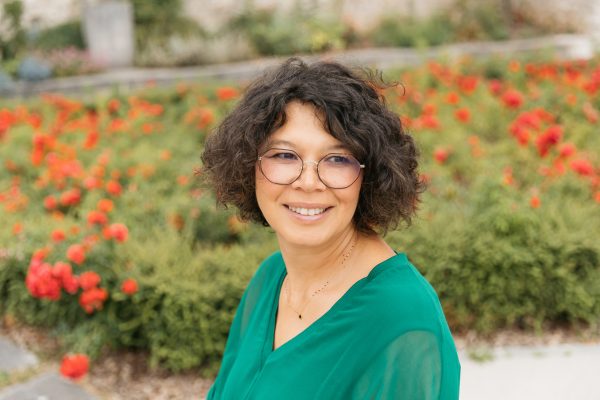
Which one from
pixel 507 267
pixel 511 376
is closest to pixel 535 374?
pixel 511 376

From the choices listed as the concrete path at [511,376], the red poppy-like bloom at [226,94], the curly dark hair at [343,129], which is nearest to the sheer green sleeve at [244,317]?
the curly dark hair at [343,129]

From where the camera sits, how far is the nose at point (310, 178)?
1.72 m

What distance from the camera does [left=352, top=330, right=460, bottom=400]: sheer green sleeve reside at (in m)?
1.54

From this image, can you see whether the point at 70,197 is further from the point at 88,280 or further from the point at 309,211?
the point at 309,211

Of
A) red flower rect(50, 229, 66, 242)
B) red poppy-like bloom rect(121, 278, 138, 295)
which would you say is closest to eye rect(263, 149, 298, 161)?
red poppy-like bloom rect(121, 278, 138, 295)

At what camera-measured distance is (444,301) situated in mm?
3838

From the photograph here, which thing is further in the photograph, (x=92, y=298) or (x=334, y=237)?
(x=92, y=298)

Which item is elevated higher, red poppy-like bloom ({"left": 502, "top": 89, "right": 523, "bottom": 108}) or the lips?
the lips

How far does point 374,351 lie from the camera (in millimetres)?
1597

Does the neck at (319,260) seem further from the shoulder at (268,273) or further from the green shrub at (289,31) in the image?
the green shrub at (289,31)

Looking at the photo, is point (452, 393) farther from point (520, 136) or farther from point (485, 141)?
point (485, 141)

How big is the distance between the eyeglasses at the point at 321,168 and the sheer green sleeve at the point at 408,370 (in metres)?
0.41

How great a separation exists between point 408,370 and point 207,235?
3.16m

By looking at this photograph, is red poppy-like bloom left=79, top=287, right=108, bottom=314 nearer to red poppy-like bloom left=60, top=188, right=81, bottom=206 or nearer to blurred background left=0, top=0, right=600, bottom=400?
blurred background left=0, top=0, right=600, bottom=400
